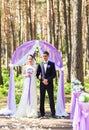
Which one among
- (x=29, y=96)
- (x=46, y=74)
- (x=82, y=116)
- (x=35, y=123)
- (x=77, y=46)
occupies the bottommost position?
(x=35, y=123)

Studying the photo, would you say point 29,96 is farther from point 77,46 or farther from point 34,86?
point 77,46

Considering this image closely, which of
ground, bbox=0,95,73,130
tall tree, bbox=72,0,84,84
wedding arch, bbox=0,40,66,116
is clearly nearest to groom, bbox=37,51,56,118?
ground, bbox=0,95,73,130

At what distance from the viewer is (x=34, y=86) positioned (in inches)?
492

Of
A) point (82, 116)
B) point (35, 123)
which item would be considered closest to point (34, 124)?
point (35, 123)

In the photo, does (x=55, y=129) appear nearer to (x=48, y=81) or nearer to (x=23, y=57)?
(x=48, y=81)

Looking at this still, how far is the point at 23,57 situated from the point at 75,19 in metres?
2.32

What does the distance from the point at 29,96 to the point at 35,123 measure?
56.4 inches

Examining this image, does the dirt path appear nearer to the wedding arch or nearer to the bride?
the bride

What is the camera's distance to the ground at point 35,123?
34.7 feet

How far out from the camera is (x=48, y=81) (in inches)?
477

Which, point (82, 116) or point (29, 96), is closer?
point (82, 116)

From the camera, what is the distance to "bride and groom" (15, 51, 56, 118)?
479 inches

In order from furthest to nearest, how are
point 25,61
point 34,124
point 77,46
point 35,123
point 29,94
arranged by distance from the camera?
point 77,46, point 25,61, point 29,94, point 35,123, point 34,124

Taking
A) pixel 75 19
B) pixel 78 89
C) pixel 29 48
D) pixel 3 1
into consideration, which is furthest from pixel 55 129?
pixel 3 1
